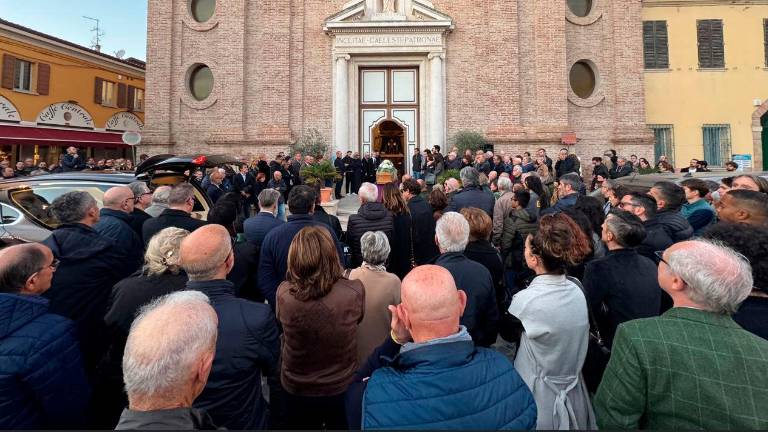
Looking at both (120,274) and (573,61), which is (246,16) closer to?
(573,61)

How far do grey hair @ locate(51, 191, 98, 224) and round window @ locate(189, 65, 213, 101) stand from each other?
1671cm

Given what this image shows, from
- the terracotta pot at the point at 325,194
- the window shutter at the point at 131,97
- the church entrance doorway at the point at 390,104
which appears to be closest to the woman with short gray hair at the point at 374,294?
the terracotta pot at the point at 325,194

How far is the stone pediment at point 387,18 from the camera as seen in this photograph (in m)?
17.5

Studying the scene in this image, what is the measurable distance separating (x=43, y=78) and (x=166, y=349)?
1059 inches

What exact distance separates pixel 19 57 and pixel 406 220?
24.3m

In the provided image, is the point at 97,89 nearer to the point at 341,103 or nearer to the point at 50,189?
the point at 341,103

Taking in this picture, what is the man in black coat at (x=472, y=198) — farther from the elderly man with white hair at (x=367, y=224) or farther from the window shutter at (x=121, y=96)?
the window shutter at (x=121, y=96)

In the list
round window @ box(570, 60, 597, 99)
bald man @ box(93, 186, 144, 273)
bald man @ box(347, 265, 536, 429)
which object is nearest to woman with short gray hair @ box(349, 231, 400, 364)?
bald man @ box(347, 265, 536, 429)

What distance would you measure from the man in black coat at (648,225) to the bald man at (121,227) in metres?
4.45

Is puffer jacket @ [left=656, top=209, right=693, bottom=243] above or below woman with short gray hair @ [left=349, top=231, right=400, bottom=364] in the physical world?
above

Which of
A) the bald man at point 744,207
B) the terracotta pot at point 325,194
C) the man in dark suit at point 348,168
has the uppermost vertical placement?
the man in dark suit at point 348,168

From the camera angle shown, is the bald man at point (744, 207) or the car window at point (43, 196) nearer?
the bald man at point (744, 207)

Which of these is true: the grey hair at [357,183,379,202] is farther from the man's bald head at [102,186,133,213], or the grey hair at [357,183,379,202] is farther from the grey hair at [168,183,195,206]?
the man's bald head at [102,186,133,213]

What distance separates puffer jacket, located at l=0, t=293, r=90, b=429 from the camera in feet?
6.35
